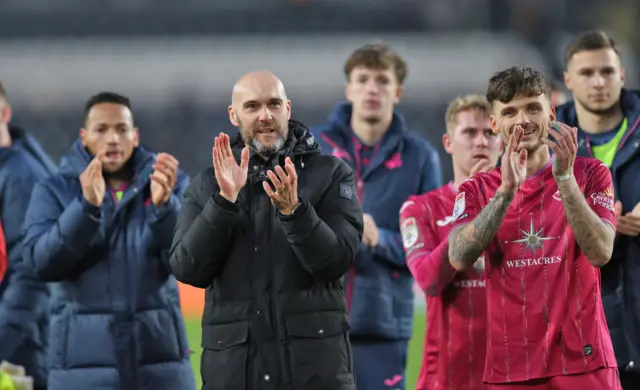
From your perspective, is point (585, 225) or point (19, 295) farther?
point (19, 295)

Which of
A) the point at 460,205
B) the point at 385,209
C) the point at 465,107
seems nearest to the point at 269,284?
the point at 460,205

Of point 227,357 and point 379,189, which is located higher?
point 379,189

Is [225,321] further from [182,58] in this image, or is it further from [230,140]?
[182,58]

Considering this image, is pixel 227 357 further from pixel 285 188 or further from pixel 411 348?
pixel 411 348

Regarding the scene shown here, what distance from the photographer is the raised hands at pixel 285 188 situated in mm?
4238

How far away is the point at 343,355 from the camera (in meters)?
4.44

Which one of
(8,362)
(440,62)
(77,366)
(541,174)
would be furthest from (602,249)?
(440,62)

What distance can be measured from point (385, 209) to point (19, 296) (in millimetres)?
1923

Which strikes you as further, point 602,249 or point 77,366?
point 77,366

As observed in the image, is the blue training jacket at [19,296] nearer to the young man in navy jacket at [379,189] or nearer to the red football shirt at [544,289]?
the young man in navy jacket at [379,189]

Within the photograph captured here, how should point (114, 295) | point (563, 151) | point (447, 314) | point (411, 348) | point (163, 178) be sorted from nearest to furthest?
point (563, 151)
point (447, 314)
point (163, 178)
point (114, 295)
point (411, 348)

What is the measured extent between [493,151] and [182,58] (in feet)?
50.5

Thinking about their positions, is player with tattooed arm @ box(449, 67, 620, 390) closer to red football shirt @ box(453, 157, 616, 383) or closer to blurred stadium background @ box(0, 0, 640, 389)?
red football shirt @ box(453, 157, 616, 383)

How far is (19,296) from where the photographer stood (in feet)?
20.7
